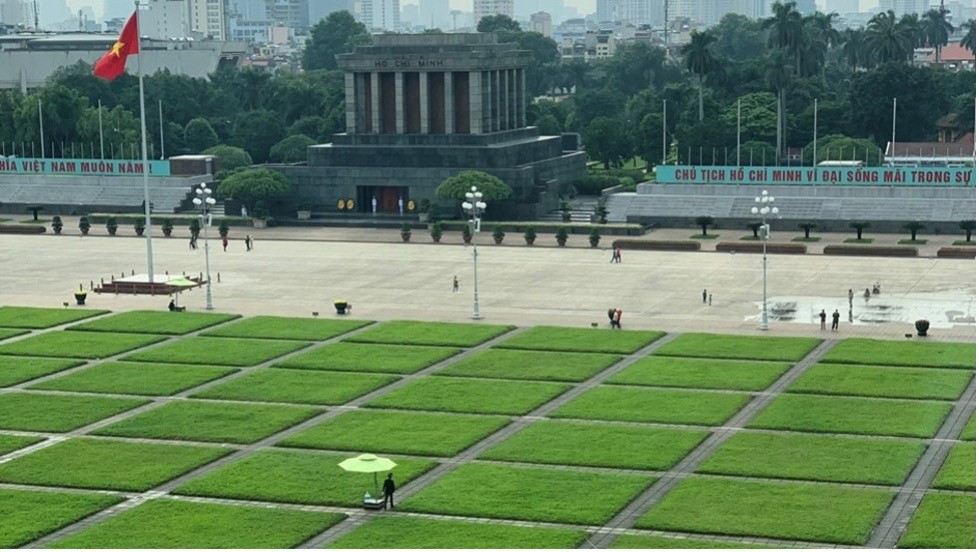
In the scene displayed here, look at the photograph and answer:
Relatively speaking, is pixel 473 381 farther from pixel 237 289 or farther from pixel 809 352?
pixel 237 289

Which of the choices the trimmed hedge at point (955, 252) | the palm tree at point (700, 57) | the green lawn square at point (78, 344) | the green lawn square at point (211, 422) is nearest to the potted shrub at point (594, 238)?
the trimmed hedge at point (955, 252)

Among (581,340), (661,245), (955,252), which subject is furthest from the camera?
(661,245)

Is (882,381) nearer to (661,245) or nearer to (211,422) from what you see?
(211,422)

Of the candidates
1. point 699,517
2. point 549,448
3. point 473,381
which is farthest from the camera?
point 473,381

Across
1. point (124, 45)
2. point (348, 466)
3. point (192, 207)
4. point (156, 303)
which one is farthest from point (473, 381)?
point (192, 207)

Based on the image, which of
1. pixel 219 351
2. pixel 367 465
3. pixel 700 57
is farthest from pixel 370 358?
pixel 700 57

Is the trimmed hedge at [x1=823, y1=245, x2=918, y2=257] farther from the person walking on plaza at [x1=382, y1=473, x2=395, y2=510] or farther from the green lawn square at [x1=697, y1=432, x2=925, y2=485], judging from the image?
the person walking on plaza at [x1=382, y1=473, x2=395, y2=510]
